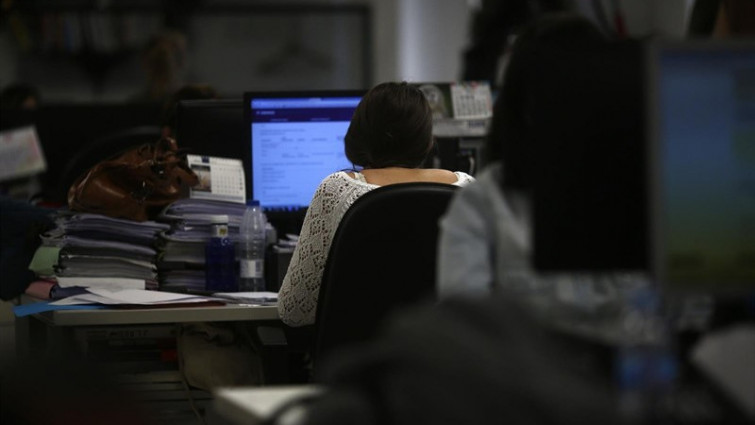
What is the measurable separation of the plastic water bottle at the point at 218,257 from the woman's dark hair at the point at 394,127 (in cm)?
46

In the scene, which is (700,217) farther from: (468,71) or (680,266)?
(468,71)

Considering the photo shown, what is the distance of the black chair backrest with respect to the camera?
2.36 meters

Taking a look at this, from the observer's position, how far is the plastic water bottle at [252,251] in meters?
3.19

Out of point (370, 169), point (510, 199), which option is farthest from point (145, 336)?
point (510, 199)

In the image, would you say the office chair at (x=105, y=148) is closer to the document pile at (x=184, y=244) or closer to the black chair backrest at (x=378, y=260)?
the document pile at (x=184, y=244)

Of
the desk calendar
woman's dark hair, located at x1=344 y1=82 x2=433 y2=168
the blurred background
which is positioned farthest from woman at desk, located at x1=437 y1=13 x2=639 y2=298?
the blurred background

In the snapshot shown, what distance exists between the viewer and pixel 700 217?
1428 mm

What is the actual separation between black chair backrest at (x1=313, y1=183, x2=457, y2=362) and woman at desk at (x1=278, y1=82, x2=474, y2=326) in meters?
0.27

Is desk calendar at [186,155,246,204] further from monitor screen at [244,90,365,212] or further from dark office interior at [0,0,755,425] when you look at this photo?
dark office interior at [0,0,755,425]

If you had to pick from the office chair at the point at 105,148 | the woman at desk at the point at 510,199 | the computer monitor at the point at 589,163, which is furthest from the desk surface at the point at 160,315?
the office chair at the point at 105,148

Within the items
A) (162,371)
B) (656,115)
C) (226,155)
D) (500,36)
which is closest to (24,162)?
(226,155)

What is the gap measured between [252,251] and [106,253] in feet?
1.25

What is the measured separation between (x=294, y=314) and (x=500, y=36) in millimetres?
2763

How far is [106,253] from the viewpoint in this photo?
3068mm
